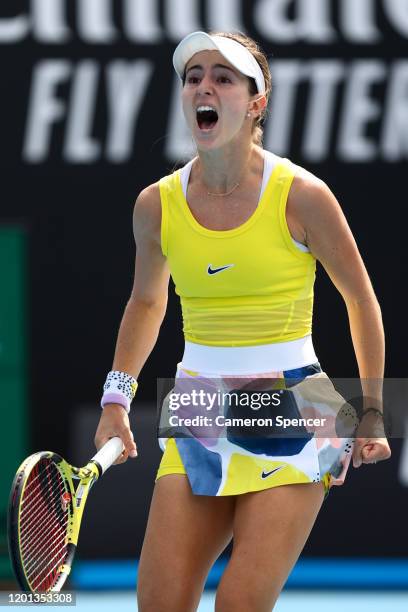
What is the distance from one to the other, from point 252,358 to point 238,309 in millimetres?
129

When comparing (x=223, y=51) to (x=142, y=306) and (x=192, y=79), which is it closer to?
(x=192, y=79)

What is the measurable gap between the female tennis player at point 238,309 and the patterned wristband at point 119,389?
0.17 m

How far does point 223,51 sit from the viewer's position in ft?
11.6

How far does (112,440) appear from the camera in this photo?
12.2 feet

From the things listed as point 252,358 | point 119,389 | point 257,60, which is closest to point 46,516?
point 119,389

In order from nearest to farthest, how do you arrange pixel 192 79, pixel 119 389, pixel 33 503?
pixel 33 503 → pixel 192 79 → pixel 119 389

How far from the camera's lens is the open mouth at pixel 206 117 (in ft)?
11.8

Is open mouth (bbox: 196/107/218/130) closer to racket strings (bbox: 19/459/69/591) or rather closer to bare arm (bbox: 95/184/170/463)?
bare arm (bbox: 95/184/170/463)

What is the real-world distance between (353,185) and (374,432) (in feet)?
10.6

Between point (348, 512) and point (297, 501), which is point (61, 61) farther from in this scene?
point (297, 501)

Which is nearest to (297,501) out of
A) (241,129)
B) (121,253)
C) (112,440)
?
(112,440)

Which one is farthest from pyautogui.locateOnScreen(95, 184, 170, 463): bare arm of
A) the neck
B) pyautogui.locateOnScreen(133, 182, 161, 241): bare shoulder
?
the neck

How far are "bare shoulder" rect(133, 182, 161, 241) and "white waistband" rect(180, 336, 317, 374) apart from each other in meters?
0.33

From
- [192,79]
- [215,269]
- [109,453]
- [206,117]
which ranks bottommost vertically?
[109,453]
